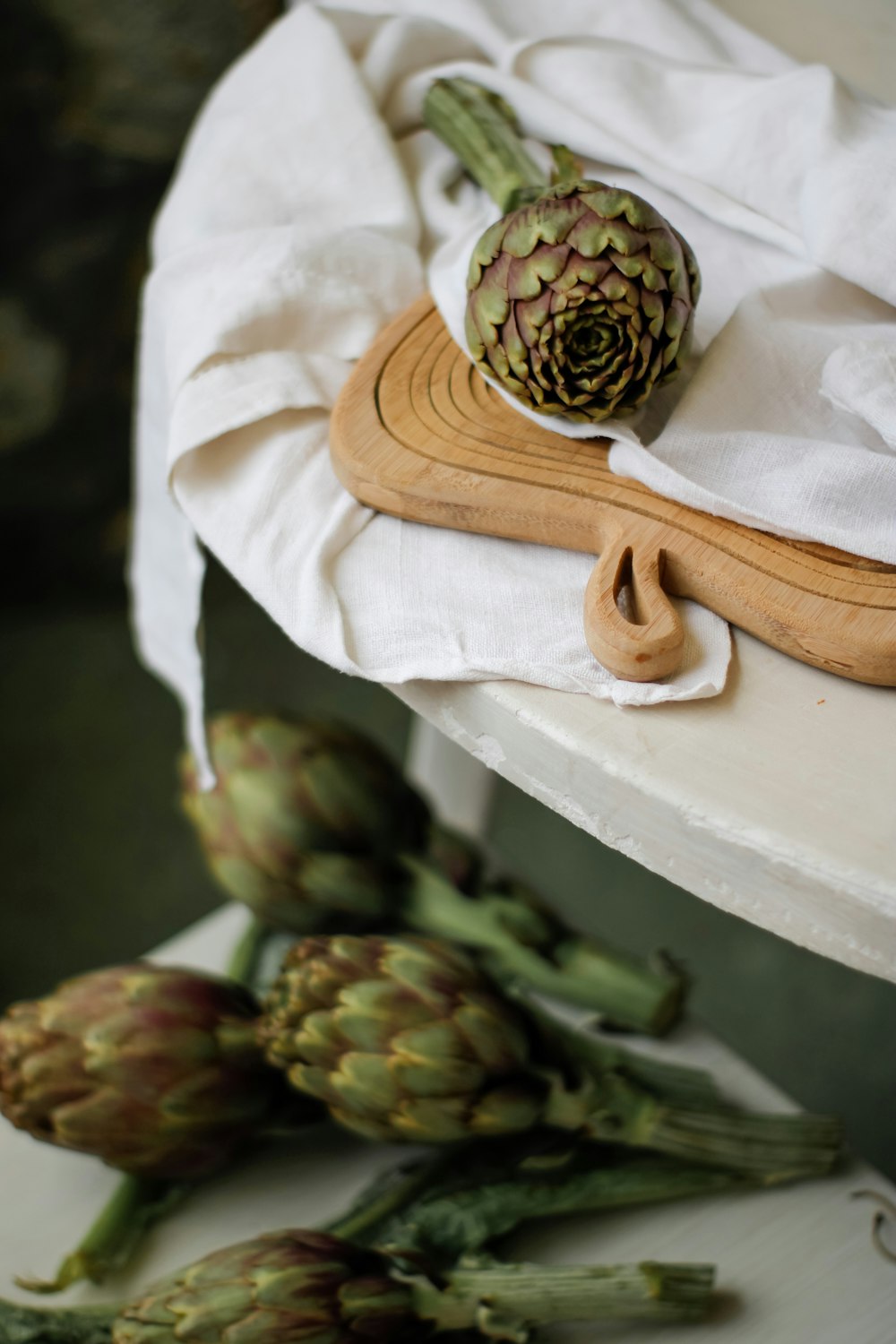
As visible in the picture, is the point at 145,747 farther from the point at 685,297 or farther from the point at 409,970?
the point at 685,297

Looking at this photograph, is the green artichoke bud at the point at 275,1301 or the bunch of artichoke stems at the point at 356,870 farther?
the bunch of artichoke stems at the point at 356,870

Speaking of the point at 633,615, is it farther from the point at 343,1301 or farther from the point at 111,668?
the point at 111,668

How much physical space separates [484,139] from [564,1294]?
19.3 inches

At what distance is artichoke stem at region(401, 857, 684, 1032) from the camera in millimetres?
623

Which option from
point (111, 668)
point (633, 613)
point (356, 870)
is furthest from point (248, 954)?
point (111, 668)

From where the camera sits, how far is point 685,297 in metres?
0.41

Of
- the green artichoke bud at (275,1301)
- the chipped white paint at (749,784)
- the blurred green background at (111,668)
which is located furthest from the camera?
the blurred green background at (111,668)

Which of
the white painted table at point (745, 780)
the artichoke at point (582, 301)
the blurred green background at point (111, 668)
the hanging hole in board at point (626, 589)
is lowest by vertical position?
the blurred green background at point (111, 668)

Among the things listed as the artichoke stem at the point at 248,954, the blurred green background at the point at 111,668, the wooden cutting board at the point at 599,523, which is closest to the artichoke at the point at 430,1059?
the artichoke stem at the point at 248,954

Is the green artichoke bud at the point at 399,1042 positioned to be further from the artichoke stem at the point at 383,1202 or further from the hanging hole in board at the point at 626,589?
the hanging hole in board at the point at 626,589

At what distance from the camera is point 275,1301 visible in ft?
1.49

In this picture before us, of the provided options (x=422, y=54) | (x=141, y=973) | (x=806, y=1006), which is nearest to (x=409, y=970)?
(x=141, y=973)

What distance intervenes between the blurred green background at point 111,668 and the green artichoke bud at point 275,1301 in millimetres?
595

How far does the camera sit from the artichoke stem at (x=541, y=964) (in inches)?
24.5
